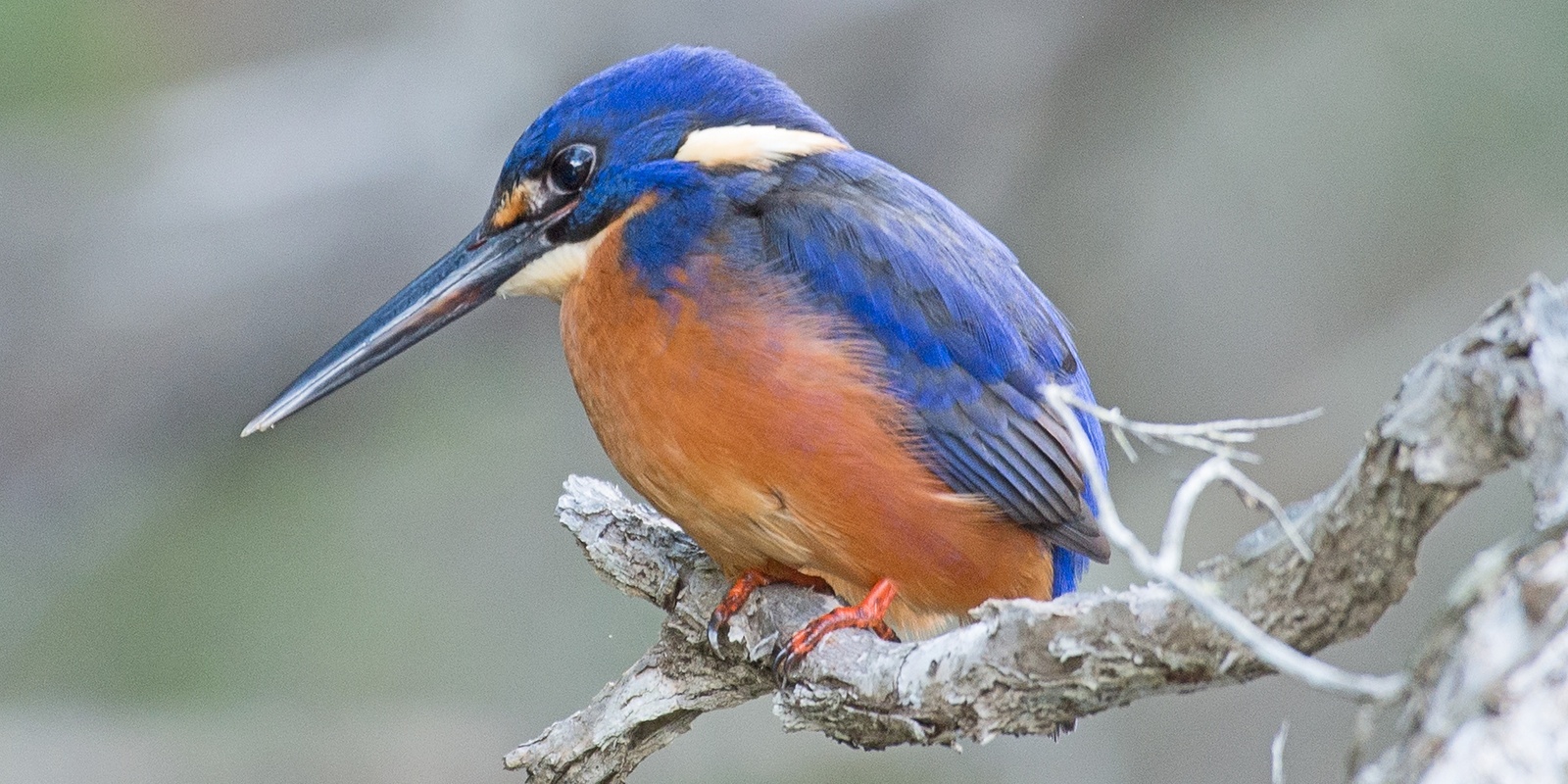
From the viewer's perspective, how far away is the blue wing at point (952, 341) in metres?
3.28

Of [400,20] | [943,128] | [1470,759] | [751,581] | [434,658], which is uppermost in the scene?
[400,20]

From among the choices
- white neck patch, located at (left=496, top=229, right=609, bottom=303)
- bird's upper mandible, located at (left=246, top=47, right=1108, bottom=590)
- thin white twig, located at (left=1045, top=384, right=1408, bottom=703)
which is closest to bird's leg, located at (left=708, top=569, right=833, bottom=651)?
bird's upper mandible, located at (left=246, top=47, right=1108, bottom=590)

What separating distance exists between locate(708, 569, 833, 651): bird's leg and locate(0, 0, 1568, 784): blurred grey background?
2.30m

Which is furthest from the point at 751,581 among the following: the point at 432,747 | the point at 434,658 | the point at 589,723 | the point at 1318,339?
the point at 1318,339

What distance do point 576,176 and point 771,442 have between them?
85 cm

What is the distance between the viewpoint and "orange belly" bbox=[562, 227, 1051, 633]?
3119 mm

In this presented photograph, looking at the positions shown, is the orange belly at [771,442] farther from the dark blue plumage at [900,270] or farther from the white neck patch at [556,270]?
the white neck patch at [556,270]

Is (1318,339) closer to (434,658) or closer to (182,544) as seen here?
(434,658)

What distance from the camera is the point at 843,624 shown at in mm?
3021

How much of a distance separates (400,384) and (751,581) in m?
3.41

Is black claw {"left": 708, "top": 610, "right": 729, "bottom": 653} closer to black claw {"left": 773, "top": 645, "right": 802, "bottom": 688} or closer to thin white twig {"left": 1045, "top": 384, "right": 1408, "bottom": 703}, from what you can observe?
black claw {"left": 773, "top": 645, "right": 802, "bottom": 688}

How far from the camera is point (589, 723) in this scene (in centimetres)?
304

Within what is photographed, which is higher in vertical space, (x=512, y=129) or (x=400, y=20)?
(x=400, y=20)

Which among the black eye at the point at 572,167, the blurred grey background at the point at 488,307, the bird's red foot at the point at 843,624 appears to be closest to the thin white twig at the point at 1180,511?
the bird's red foot at the point at 843,624
